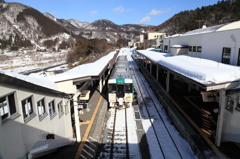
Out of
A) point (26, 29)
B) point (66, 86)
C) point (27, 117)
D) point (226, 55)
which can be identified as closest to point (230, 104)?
point (226, 55)

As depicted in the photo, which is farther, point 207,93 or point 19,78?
point 207,93

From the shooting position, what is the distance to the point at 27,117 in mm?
4441

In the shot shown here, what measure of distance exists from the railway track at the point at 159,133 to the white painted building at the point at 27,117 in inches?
164

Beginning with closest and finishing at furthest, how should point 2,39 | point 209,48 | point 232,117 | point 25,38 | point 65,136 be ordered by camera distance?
point 232,117
point 65,136
point 209,48
point 2,39
point 25,38

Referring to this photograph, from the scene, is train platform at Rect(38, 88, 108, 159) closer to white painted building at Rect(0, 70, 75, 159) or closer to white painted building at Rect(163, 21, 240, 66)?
white painted building at Rect(0, 70, 75, 159)

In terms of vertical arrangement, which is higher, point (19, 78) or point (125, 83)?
point (19, 78)

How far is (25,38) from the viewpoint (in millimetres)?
119500

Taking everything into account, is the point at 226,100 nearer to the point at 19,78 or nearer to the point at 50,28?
the point at 19,78

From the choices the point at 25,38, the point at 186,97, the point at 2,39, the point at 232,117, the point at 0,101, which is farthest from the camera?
the point at 25,38

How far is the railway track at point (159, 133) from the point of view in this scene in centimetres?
700

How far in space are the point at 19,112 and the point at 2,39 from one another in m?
135

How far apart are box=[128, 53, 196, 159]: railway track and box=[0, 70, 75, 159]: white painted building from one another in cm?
416

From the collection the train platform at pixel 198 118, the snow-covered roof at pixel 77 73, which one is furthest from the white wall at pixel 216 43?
the snow-covered roof at pixel 77 73

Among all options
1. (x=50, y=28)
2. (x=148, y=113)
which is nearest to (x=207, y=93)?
(x=148, y=113)
